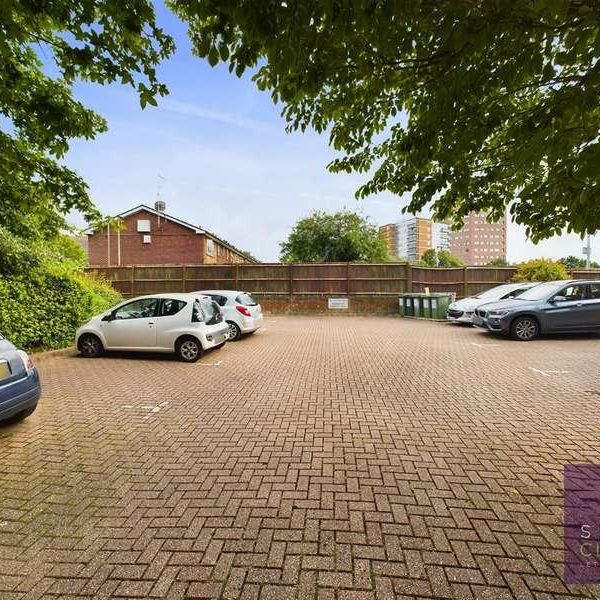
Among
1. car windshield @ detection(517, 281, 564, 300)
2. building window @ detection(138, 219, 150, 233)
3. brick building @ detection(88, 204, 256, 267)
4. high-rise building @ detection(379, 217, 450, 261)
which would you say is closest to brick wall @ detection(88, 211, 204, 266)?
Result: brick building @ detection(88, 204, 256, 267)

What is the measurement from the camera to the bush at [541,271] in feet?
60.6

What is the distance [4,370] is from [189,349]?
4.26m

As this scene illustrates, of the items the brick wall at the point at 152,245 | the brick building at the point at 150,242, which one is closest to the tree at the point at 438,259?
the brick building at the point at 150,242

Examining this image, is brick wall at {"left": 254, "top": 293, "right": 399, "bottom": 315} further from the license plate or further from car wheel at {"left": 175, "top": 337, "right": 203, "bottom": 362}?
the license plate

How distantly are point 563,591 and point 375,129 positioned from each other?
424 cm

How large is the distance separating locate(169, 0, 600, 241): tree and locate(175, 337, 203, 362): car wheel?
5.35 meters

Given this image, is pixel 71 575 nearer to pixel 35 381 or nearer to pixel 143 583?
pixel 143 583

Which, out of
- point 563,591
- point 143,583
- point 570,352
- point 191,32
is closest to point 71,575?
point 143,583

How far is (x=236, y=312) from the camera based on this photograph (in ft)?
36.2

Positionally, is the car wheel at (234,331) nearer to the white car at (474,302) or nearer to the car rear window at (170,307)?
the car rear window at (170,307)

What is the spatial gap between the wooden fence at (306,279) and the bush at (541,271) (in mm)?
1136

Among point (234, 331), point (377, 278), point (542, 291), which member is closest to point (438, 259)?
point (377, 278)

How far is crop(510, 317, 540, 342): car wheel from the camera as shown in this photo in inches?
415

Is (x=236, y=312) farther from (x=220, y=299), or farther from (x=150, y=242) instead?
(x=150, y=242)
